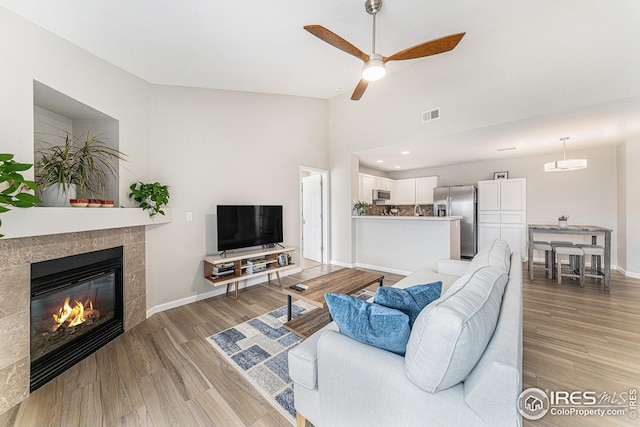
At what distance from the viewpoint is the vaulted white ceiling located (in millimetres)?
2066

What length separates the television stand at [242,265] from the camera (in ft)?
10.6

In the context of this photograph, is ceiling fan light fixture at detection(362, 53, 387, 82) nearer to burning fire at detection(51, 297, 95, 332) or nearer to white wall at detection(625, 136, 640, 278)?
burning fire at detection(51, 297, 95, 332)

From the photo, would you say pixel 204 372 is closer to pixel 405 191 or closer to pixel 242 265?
pixel 242 265

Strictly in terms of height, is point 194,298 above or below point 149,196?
below

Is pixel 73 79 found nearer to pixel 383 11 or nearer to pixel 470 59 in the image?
pixel 383 11

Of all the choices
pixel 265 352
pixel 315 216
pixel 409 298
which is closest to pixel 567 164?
pixel 409 298

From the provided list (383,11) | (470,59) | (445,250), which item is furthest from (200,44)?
(445,250)

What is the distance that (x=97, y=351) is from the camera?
85.7 inches

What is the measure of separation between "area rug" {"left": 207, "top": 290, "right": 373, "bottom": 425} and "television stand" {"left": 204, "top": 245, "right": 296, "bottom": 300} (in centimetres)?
77

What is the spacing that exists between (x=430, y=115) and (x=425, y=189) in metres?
3.26

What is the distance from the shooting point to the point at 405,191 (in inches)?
275

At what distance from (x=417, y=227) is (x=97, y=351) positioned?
4466mm

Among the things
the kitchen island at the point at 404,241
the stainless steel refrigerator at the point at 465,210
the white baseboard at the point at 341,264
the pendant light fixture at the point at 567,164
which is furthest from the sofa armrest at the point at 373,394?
the stainless steel refrigerator at the point at 465,210

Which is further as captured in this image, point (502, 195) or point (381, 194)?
point (381, 194)
